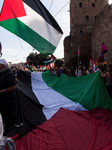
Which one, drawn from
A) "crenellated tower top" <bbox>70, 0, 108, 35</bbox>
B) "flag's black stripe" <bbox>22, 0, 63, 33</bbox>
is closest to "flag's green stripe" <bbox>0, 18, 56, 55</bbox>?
"flag's black stripe" <bbox>22, 0, 63, 33</bbox>

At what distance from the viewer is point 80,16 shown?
23.9 m

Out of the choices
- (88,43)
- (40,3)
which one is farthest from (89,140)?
(88,43)

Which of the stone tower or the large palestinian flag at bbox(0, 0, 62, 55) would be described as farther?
the stone tower

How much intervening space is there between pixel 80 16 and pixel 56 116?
80.7ft

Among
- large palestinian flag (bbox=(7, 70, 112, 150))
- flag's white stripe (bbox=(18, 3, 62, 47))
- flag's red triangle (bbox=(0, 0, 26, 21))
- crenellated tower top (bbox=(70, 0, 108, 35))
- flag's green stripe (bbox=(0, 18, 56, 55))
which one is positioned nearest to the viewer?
large palestinian flag (bbox=(7, 70, 112, 150))

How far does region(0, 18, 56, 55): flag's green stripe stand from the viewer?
3137mm

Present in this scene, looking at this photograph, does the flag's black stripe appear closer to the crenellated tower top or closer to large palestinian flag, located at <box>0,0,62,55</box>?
large palestinian flag, located at <box>0,0,62,55</box>

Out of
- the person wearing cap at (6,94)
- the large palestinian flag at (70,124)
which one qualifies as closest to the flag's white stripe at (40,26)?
the person wearing cap at (6,94)

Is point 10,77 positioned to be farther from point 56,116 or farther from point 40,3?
point 40,3

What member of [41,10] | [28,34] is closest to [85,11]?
[41,10]

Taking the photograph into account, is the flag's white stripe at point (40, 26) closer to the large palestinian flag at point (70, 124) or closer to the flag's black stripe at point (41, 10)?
the flag's black stripe at point (41, 10)

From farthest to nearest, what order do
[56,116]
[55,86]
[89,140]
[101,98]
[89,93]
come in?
1. [55,86]
2. [89,93]
3. [101,98]
4. [56,116]
5. [89,140]

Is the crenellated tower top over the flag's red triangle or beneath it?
over

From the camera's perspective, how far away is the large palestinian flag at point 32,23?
307 cm
